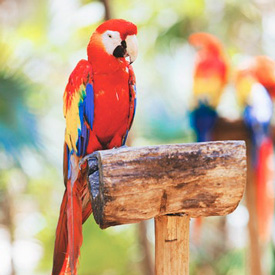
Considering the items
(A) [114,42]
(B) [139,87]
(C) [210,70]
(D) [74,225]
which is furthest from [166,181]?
(B) [139,87]

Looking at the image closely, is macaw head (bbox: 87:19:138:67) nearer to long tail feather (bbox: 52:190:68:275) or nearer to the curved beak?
the curved beak

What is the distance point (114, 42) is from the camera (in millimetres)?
1125

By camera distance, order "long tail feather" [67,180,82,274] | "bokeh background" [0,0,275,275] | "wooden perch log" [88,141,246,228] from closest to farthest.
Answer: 1. "wooden perch log" [88,141,246,228]
2. "long tail feather" [67,180,82,274]
3. "bokeh background" [0,0,275,275]

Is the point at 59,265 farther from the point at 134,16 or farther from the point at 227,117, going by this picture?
the point at 134,16

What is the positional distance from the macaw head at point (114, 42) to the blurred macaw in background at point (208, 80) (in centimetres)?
118

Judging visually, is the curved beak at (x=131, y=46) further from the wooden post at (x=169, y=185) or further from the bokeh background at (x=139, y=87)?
the bokeh background at (x=139, y=87)

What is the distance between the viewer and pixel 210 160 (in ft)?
3.04

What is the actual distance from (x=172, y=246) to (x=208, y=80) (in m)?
1.46

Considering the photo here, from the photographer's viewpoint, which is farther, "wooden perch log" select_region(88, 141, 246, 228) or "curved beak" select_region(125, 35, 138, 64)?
"curved beak" select_region(125, 35, 138, 64)

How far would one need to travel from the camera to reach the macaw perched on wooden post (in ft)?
3.64

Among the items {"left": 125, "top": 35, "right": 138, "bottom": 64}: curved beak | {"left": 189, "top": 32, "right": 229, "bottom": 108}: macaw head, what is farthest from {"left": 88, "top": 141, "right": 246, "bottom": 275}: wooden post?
{"left": 189, "top": 32, "right": 229, "bottom": 108}: macaw head

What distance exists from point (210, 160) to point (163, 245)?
211mm

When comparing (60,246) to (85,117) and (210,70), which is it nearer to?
(85,117)

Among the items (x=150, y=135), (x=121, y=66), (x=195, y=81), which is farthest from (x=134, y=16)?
(x=121, y=66)
